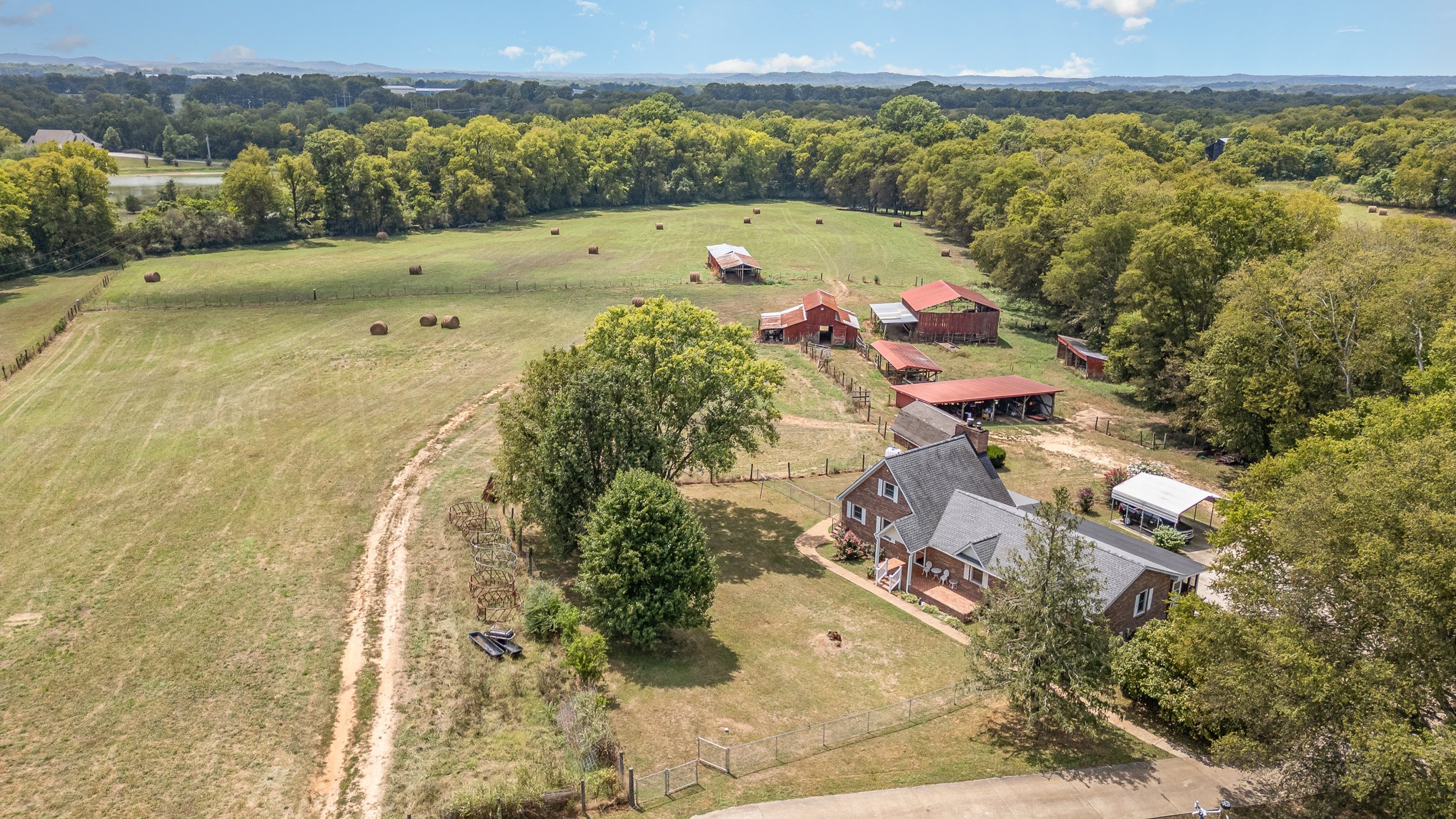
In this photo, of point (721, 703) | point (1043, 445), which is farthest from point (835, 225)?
point (721, 703)

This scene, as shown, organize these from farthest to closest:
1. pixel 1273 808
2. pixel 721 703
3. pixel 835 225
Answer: pixel 835 225 → pixel 721 703 → pixel 1273 808

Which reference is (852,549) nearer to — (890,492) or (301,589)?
(890,492)

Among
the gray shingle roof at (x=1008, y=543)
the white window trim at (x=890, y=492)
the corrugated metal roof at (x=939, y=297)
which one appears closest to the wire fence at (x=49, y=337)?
the white window trim at (x=890, y=492)

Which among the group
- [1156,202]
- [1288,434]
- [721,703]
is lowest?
[721,703]

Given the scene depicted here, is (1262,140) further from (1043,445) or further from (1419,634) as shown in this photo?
(1419,634)

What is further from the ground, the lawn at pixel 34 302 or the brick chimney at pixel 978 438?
the lawn at pixel 34 302

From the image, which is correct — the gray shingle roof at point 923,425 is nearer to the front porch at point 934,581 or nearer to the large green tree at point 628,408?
the front porch at point 934,581

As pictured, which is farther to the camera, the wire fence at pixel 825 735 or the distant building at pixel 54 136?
the distant building at pixel 54 136
